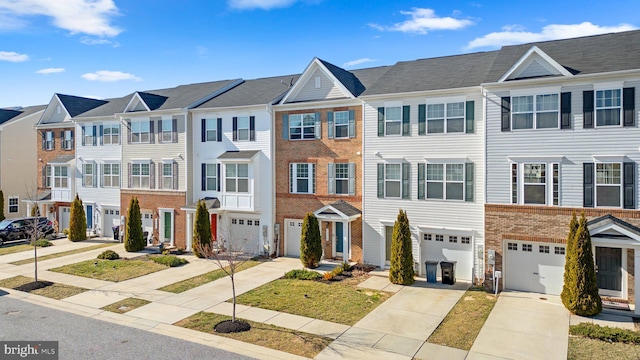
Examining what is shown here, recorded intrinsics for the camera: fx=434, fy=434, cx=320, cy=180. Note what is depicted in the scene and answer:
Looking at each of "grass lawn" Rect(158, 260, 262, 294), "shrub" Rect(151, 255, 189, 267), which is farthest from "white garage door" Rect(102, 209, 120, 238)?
"grass lawn" Rect(158, 260, 262, 294)

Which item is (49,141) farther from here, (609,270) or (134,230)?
(609,270)

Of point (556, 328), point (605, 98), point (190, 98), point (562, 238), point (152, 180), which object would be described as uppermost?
point (190, 98)

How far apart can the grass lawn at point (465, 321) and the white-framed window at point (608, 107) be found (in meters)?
8.18

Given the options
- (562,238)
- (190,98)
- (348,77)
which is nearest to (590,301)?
(562,238)

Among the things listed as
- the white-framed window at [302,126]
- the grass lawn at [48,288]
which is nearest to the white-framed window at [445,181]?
the white-framed window at [302,126]

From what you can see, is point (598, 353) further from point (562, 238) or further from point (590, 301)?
point (562, 238)

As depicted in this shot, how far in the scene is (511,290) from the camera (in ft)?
60.5

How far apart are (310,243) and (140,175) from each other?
14709mm

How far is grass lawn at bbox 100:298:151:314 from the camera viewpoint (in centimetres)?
1602

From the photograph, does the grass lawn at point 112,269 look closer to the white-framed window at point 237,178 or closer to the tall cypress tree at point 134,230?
the tall cypress tree at point 134,230

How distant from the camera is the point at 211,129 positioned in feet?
91.3

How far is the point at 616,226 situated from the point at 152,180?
26239 mm

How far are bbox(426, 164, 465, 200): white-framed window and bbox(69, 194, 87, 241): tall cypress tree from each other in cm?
2481

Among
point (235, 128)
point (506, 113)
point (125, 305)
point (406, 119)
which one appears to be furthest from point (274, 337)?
point (235, 128)
